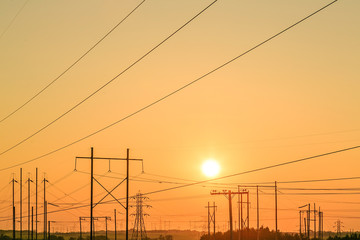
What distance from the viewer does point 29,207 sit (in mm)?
112562

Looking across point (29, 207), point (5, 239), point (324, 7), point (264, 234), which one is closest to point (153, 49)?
point (324, 7)

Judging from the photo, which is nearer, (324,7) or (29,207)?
(324,7)

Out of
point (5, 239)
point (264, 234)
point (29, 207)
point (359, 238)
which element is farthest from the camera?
point (5, 239)

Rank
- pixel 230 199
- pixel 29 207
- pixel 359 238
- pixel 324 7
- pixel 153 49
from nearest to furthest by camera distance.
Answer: pixel 324 7 < pixel 153 49 < pixel 230 199 < pixel 359 238 < pixel 29 207

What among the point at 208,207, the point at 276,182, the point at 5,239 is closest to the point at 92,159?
the point at 276,182

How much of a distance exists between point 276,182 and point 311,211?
37074mm

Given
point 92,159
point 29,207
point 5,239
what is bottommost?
point 5,239

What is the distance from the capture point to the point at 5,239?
17088 cm

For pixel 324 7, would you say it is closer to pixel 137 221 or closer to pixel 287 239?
pixel 137 221

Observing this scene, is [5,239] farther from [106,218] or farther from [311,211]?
[311,211]

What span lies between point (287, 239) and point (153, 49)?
11039 cm

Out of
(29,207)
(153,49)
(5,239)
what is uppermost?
(153,49)

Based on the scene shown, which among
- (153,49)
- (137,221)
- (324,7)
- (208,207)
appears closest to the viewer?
(324,7)

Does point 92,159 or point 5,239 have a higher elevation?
point 92,159
